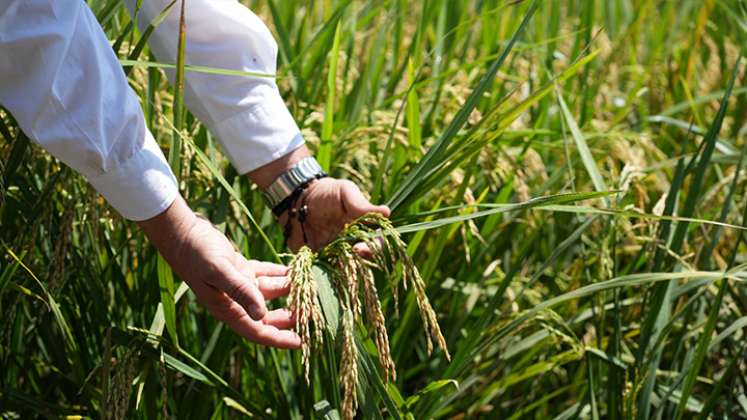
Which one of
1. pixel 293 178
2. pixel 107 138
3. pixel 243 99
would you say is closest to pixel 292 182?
pixel 293 178

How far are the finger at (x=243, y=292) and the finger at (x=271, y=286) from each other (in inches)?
3.5

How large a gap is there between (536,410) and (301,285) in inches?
40.4

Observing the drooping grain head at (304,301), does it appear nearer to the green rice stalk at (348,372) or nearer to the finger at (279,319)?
the green rice stalk at (348,372)

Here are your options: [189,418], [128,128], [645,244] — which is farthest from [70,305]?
[645,244]

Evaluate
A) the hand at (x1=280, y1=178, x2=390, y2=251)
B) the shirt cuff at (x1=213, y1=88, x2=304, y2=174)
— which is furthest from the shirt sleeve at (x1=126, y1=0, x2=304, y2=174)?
the hand at (x1=280, y1=178, x2=390, y2=251)

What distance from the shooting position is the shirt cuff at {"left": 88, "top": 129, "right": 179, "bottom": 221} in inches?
55.2

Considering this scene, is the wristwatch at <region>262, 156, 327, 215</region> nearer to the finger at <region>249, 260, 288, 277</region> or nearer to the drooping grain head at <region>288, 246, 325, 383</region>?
the finger at <region>249, 260, 288, 277</region>

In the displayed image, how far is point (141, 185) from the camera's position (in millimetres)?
1409

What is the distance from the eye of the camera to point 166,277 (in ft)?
5.10

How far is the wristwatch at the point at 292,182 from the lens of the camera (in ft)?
5.66

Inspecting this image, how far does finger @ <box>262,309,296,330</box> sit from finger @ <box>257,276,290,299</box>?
0.03 m

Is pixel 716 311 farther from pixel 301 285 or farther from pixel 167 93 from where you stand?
pixel 167 93

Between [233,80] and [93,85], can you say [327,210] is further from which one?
[93,85]

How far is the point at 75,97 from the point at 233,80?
1.40 ft
